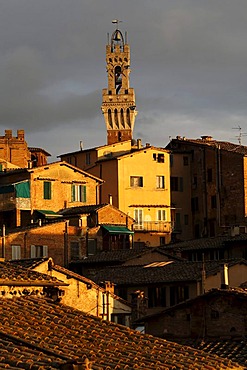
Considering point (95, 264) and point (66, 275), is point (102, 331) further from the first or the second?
point (95, 264)

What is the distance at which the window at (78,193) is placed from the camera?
289 ft

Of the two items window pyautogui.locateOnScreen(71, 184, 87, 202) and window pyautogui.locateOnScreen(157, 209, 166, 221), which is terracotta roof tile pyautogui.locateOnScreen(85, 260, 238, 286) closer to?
window pyautogui.locateOnScreen(71, 184, 87, 202)

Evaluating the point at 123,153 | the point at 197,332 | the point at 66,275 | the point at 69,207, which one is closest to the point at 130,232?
the point at 69,207

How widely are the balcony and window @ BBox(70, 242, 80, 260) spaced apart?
1718 centimetres

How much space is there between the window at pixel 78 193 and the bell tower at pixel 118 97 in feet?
120

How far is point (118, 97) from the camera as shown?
13288cm

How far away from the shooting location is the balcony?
303 feet

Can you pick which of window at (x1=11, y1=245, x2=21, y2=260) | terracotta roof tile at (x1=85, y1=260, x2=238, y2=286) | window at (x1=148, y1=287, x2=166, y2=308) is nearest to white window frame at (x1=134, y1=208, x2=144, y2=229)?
window at (x1=11, y1=245, x2=21, y2=260)

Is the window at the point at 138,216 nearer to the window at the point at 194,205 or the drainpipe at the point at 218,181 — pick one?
the window at the point at 194,205

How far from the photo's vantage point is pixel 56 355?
14.8 meters

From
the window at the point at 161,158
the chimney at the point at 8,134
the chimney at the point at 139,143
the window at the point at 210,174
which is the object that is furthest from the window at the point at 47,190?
the chimney at the point at 8,134

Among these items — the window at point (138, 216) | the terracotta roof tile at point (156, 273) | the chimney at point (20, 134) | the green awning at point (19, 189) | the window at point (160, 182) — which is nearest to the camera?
the terracotta roof tile at point (156, 273)

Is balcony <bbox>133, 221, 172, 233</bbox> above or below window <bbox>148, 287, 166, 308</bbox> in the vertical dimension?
above

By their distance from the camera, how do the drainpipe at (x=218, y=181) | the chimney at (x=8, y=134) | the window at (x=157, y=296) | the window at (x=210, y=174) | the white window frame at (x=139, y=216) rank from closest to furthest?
the window at (x=157, y=296)
the white window frame at (x=139, y=216)
the drainpipe at (x=218, y=181)
the window at (x=210, y=174)
the chimney at (x=8, y=134)
